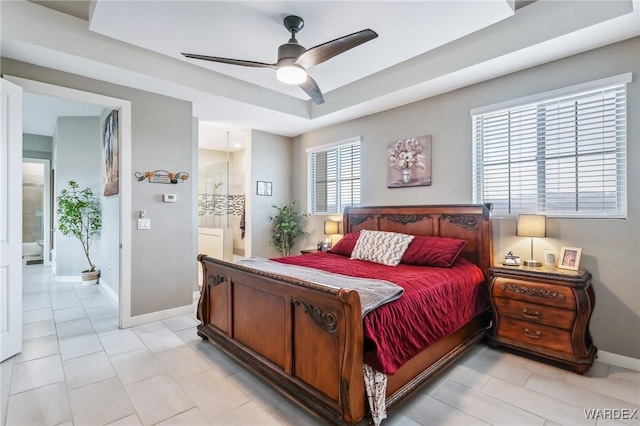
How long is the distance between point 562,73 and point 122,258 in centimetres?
493

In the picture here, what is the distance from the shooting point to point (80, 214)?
17.9 feet

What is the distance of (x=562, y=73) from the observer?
9.65ft

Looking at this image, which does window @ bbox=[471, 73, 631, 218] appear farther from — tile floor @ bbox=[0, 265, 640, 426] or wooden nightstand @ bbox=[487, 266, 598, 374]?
tile floor @ bbox=[0, 265, 640, 426]

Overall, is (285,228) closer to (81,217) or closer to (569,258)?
(81,217)

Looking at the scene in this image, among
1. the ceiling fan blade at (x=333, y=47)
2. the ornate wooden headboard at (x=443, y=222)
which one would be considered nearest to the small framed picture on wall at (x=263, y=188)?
the ornate wooden headboard at (x=443, y=222)

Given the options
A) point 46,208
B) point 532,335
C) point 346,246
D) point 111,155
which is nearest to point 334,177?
point 346,246

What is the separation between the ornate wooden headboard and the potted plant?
15.3ft

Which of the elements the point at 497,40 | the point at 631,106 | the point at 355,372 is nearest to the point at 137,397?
the point at 355,372

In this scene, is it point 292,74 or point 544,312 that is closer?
point 292,74

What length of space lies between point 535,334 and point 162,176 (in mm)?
4266

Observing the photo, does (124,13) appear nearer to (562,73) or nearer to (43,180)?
(562,73)

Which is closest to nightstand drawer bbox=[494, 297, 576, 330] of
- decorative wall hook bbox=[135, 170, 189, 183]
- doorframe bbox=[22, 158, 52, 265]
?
decorative wall hook bbox=[135, 170, 189, 183]

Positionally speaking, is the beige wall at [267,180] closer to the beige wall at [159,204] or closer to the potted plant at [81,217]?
the beige wall at [159,204]

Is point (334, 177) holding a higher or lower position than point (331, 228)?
higher
